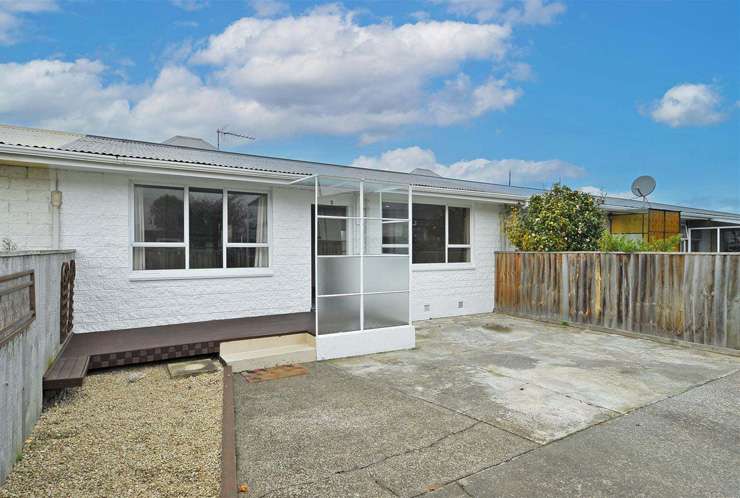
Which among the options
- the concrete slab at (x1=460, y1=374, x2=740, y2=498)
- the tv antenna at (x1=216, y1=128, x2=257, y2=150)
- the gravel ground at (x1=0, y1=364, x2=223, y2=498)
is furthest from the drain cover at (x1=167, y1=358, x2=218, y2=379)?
the tv antenna at (x1=216, y1=128, x2=257, y2=150)

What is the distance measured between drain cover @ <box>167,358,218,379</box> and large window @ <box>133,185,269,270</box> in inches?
73.0

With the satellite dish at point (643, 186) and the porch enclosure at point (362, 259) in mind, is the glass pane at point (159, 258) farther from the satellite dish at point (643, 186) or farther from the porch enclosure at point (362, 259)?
the satellite dish at point (643, 186)

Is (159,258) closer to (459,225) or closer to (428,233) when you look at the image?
(428,233)

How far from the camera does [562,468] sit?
10.5ft

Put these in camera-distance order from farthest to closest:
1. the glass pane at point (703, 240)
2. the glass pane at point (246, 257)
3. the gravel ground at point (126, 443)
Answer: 1. the glass pane at point (703, 240)
2. the glass pane at point (246, 257)
3. the gravel ground at point (126, 443)

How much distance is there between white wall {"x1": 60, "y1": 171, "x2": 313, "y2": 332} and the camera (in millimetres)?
6449

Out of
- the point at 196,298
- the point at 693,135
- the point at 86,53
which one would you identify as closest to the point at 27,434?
the point at 196,298

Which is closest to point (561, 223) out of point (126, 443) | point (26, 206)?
point (126, 443)

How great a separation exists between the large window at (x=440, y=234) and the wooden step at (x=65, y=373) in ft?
22.2

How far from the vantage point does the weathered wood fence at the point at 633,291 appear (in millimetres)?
7016

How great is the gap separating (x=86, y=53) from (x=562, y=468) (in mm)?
13173

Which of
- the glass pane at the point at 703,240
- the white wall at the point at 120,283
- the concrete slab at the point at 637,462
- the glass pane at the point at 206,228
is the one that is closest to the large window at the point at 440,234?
the white wall at the point at 120,283

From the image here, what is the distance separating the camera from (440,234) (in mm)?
10359

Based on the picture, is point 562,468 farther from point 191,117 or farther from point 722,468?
point 191,117
